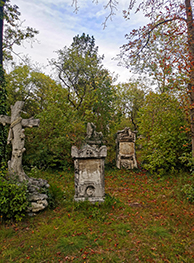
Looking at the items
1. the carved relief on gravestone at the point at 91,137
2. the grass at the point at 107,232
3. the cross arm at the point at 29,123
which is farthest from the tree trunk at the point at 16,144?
the carved relief on gravestone at the point at 91,137

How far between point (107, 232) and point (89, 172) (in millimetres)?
1896

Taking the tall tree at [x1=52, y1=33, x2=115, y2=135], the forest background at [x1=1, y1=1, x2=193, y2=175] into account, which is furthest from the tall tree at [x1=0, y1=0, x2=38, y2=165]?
the tall tree at [x1=52, y1=33, x2=115, y2=135]

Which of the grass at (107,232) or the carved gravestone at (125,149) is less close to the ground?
the carved gravestone at (125,149)

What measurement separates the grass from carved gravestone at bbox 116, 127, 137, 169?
14.6 ft

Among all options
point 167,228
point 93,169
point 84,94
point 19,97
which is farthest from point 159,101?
point 19,97

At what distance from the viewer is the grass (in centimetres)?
335

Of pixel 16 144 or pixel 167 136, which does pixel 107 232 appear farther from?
pixel 167 136

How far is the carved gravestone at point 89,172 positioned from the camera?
18.3 feet

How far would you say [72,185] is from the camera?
741 cm

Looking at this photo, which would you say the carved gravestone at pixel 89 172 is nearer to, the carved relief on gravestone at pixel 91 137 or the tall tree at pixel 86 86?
the carved relief on gravestone at pixel 91 137

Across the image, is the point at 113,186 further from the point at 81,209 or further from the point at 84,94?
the point at 84,94

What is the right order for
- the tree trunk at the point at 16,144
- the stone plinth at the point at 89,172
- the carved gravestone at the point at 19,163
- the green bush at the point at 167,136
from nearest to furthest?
the carved gravestone at the point at 19,163
the tree trunk at the point at 16,144
the stone plinth at the point at 89,172
the green bush at the point at 167,136

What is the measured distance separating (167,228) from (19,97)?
526 inches

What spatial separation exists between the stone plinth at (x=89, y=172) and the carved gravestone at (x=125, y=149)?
5.35 m
